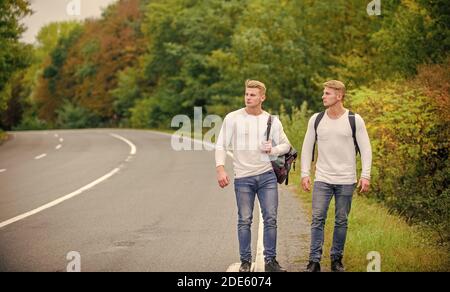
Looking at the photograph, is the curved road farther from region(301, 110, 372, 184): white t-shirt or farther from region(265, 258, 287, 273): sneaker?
region(301, 110, 372, 184): white t-shirt

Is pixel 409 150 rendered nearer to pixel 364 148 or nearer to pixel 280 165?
pixel 364 148

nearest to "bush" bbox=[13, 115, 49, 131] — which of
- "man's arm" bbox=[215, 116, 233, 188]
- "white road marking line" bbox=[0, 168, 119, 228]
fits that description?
"white road marking line" bbox=[0, 168, 119, 228]

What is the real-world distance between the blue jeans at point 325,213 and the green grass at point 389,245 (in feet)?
0.96

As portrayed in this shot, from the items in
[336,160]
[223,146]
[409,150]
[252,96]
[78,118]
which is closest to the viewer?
[252,96]

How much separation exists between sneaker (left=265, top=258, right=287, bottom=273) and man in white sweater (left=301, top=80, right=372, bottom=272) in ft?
0.99

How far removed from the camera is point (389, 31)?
25.2 meters

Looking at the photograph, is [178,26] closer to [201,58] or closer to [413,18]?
[201,58]

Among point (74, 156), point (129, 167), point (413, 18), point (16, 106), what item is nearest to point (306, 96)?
point (413, 18)

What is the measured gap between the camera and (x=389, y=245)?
25.6 feet

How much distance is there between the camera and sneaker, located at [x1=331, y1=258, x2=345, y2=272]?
660cm

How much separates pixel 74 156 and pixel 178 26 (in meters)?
25.9

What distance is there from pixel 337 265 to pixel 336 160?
1.09 meters

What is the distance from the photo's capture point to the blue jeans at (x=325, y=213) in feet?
21.7

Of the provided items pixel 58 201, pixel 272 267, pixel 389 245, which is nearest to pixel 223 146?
pixel 272 267
